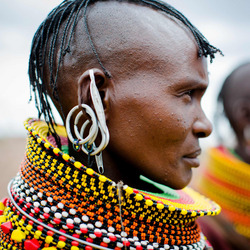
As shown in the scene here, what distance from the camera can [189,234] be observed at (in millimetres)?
1248

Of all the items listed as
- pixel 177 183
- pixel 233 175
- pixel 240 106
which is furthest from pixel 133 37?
pixel 240 106

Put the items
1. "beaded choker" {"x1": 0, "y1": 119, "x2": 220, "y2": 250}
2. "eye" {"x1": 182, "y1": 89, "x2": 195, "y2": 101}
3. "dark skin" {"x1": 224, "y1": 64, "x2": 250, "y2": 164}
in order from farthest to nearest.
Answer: "dark skin" {"x1": 224, "y1": 64, "x2": 250, "y2": 164} < "eye" {"x1": 182, "y1": 89, "x2": 195, "y2": 101} < "beaded choker" {"x1": 0, "y1": 119, "x2": 220, "y2": 250}

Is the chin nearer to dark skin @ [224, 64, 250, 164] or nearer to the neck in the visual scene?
the neck

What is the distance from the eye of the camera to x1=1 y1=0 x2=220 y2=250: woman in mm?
1082

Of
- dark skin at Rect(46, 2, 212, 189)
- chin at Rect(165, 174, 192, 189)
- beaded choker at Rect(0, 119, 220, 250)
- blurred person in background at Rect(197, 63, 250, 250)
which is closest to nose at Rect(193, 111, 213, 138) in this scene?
dark skin at Rect(46, 2, 212, 189)

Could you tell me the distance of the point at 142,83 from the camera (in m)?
1.15

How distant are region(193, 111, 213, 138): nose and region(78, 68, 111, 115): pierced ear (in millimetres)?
326

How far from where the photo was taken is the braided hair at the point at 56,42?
1.22m

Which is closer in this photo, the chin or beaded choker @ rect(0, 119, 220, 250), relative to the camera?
beaded choker @ rect(0, 119, 220, 250)

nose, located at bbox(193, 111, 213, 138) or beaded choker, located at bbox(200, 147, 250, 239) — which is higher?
nose, located at bbox(193, 111, 213, 138)

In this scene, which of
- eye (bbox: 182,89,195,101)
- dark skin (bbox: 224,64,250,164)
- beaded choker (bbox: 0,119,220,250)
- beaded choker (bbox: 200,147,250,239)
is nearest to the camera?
beaded choker (bbox: 0,119,220,250)

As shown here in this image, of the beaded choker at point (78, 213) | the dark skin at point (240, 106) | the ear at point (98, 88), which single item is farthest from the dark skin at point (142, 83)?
the dark skin at point (240, 106)

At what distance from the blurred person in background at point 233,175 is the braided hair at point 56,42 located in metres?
1.51

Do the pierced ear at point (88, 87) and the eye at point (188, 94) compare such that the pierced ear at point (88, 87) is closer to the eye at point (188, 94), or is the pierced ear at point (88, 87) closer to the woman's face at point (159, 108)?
the woman's face at point (159, 108)
